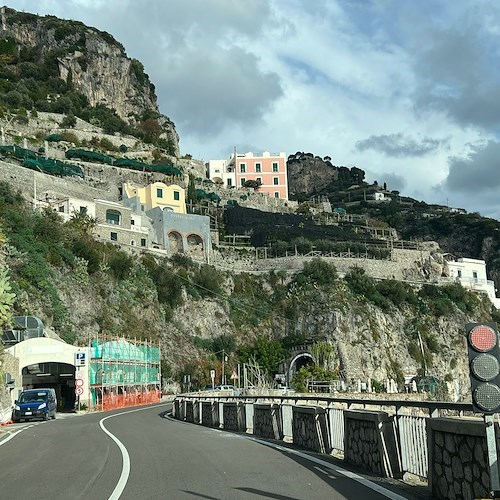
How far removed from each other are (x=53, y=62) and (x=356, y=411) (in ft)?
418

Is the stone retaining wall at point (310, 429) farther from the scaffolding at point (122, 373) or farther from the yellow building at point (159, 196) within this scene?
the yellow building at point (159, 196)

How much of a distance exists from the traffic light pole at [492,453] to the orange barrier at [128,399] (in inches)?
1742

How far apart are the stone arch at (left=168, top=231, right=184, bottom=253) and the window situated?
7.10 m

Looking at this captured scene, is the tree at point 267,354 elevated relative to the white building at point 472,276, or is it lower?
lower

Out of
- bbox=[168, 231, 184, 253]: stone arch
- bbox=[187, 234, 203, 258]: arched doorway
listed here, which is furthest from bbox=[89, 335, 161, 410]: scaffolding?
bbox=[187, 234, 203, 258]: arched doorway

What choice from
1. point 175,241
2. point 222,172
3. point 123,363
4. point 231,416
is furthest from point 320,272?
point 231,416

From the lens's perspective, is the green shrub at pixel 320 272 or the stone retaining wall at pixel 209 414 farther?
the green shrub at pixel 320 272

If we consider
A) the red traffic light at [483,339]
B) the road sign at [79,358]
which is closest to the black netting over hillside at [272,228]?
the road sign at [79,358]

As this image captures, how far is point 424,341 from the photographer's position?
86.1 metres

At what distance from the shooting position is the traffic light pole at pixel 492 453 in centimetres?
703

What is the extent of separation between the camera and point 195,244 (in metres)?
88.4

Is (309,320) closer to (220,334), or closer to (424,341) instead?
(220,334)

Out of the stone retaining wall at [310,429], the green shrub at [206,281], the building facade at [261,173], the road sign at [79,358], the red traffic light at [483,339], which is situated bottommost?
the stone retaining wall at [310,429]

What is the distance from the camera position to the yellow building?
92.6 m
